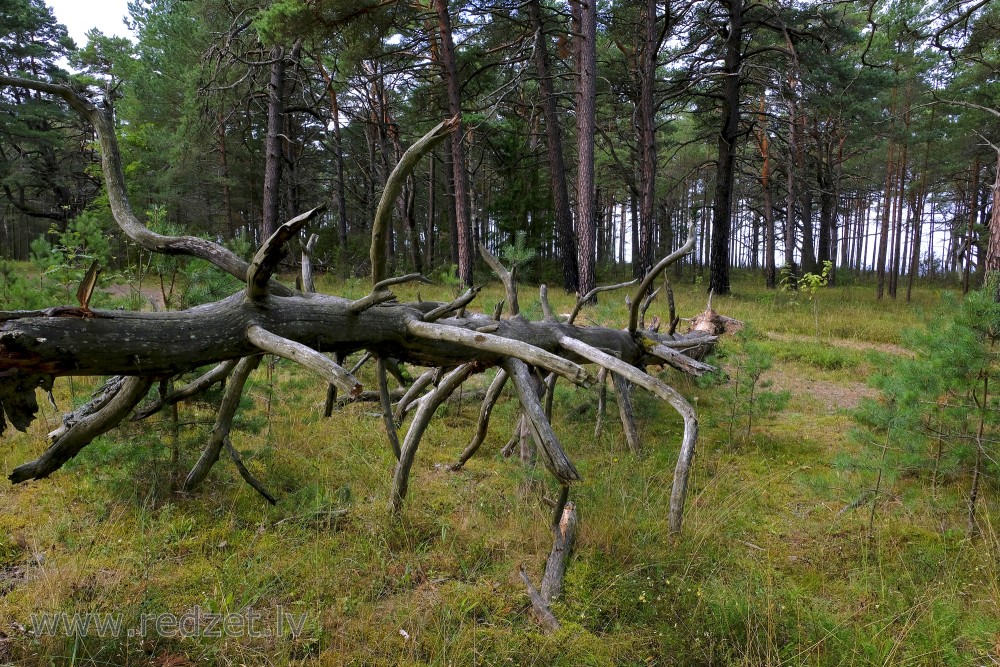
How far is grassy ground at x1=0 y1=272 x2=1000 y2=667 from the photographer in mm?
2041

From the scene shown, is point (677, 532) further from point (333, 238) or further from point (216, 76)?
point (333, 238)

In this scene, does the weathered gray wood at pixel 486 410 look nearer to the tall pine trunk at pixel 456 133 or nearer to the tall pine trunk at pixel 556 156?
the tall pine trunk at pixel 456 133

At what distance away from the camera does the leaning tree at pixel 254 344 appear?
1.57m

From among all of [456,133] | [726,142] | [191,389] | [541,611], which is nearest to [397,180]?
[191,389]

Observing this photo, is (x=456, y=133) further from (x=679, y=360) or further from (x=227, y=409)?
(x=227, y=409)

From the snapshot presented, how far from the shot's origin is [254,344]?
1972mm

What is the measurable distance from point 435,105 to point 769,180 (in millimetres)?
12386

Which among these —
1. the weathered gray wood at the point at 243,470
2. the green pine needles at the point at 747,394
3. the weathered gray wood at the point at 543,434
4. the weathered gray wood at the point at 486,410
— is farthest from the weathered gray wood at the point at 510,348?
the green pine needles at the point at 747,394

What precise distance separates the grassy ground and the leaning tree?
318 mm

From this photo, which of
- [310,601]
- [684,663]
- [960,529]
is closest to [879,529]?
[960,529]

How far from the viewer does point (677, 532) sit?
2.43 metres

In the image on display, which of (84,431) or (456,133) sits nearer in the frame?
(84,431)

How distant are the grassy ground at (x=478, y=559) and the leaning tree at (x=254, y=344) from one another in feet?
1.04

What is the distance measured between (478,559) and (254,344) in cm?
167
